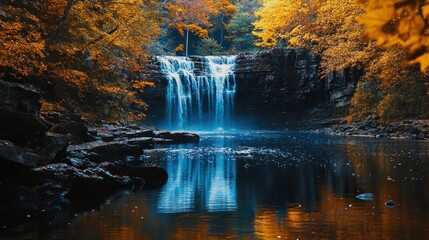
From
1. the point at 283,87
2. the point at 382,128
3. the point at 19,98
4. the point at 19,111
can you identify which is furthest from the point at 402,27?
the point at 283,87

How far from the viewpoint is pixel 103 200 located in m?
10.4

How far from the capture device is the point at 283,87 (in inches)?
1734

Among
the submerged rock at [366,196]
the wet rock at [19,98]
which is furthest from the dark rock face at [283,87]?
the submerged rock at [366,196]

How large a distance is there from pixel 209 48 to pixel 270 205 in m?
46.5

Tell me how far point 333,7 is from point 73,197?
21.5 m

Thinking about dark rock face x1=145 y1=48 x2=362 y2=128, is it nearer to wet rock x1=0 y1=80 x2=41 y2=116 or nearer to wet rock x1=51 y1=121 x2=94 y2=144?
wet rock x1=51 y1=121 x2=94 y2=144

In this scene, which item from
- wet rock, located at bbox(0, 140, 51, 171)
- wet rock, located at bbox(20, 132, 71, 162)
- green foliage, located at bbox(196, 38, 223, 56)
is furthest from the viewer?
green foliage, located at bbox(196, 38, 223, 56)

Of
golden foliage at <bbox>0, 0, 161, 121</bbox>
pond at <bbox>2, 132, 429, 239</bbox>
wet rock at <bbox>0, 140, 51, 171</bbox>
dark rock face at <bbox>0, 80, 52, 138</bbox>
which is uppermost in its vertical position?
golden foliage at <bbox>0, 0, 161, 121</bbox>

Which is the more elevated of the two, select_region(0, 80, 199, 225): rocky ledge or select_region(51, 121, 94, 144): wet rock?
select_region(51, 121, 94, 144): wet rock

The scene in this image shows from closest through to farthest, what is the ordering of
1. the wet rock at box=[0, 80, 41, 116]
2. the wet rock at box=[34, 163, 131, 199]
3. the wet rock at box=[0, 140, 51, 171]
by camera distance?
the wet rock at box=[0, 140, 51, 171] → the wet rock at box=[34, 163, 131, 199] → the wet rock at box=[0, 80, 41, 116]

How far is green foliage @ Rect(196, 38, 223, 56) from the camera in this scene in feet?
177

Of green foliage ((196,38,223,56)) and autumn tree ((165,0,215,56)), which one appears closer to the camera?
autumn tree ((165,0,215,56))

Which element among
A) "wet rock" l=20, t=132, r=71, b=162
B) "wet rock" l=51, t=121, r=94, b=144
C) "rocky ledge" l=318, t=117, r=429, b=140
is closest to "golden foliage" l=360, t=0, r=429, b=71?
"wet rock" l=20, t=132, r=71, b=162

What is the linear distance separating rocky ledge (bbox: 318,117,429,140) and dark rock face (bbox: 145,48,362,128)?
175 inches
